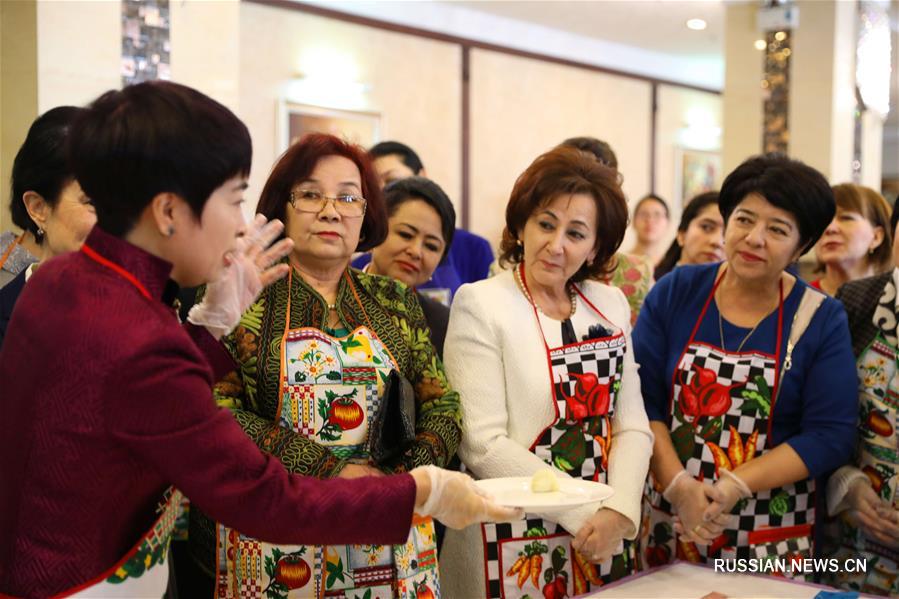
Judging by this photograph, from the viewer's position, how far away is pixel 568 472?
2.18m

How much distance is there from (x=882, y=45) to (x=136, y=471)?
8.32 m

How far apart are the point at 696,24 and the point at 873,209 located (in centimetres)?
→ 611

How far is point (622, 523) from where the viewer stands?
2.16 metres

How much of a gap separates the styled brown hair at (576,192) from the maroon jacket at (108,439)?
1181 mm

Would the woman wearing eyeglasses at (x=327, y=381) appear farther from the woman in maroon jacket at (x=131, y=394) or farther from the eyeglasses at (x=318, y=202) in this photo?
the woman in maroon jacket at (x=131, y=394)

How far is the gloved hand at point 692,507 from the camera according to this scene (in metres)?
2.31

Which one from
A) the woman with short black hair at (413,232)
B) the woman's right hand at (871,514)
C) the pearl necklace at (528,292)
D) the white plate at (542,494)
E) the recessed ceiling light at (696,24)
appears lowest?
the woman's right hand at (871,514)

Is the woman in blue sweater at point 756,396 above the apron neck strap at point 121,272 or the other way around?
the other way around

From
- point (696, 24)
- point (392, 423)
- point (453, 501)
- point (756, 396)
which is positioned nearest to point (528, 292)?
point (392, 423)

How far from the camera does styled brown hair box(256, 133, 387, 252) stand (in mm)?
2098

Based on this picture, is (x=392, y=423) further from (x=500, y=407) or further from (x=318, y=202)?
(x=318, y=202)

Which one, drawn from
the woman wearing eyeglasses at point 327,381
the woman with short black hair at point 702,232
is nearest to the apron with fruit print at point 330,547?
the woman wearing eyeglasses at point 327,381

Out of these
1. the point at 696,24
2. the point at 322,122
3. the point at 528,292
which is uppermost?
the point at 696,24

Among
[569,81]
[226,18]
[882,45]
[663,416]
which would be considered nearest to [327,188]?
[663,416]
